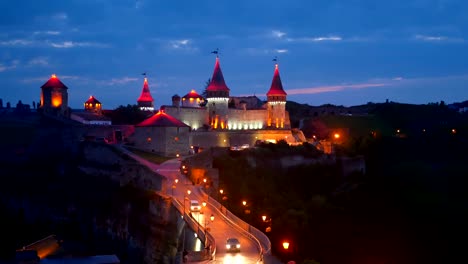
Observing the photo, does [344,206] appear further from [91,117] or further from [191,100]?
[91,117]

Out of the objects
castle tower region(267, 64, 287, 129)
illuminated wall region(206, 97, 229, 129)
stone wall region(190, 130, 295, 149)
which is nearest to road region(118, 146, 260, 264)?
stone wall region(190, 130, 295, 149)

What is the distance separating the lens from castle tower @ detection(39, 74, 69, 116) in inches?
2584

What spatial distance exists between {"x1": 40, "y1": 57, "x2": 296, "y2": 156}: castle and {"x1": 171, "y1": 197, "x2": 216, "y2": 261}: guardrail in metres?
17.0

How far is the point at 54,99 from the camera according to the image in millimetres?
65812

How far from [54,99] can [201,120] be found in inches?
611

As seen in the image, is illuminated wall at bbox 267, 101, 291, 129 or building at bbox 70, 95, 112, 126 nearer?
building at bbox 70, 95, 112, 126

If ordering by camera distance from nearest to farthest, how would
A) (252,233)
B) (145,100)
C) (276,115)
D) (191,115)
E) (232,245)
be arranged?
1. (232,245)
2. (252,233)
3. (191,115)
4. (276,115)
5. (145,100)

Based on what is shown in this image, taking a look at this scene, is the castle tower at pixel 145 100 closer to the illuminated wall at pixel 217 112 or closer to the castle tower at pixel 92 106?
the castle tower at pixel 92 106

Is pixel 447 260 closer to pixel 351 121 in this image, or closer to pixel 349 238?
pixel 349 238

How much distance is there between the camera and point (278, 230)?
152ft

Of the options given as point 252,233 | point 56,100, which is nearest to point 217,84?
point 56,100

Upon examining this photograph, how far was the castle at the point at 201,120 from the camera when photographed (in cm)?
5781

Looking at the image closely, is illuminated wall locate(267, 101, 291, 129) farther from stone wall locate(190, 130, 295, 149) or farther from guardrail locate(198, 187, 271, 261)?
guardrail locate(198, 187, 271, 261)

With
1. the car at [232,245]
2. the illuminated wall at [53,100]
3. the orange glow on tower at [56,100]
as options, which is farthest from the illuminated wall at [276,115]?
the car at [232,245]
